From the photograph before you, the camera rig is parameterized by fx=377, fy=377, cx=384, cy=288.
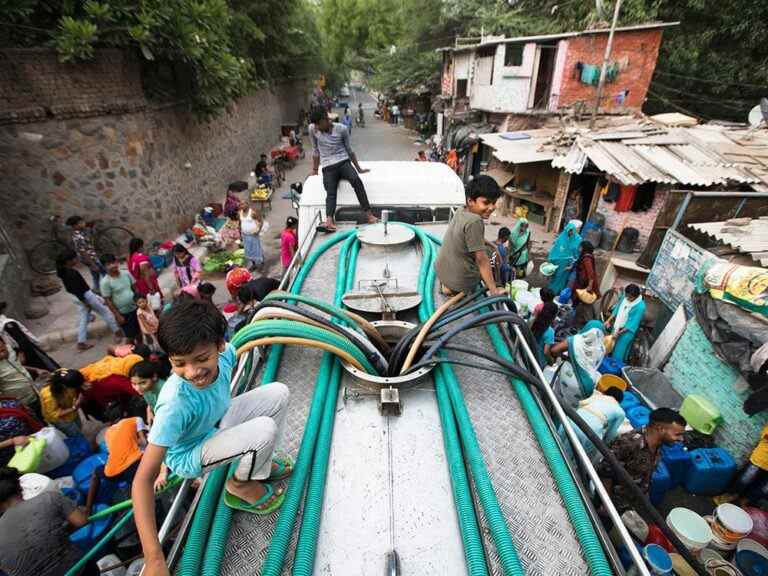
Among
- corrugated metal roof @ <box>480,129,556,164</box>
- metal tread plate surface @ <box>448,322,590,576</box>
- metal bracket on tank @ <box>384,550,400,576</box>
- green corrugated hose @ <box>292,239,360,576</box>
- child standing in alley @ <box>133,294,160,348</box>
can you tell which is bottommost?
child standing in alley @ <box>133,294,160,348</box>

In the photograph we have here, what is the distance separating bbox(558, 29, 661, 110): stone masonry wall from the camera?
13742 millimetres

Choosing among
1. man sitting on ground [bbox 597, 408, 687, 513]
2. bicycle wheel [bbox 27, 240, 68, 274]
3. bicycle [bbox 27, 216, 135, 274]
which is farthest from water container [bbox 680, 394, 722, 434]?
bicycle wheel [bbox 27, 240, 68, 274]

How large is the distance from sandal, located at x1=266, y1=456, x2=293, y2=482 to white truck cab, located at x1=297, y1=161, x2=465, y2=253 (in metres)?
4.04

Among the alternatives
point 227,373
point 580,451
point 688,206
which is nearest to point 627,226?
point 688,206

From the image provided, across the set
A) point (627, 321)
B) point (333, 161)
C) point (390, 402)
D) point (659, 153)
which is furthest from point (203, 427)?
point (659, 153)

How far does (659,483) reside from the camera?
13.1 ft

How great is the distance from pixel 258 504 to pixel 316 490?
27cm

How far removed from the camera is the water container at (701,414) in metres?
4.55

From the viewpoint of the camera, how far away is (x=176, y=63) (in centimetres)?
963

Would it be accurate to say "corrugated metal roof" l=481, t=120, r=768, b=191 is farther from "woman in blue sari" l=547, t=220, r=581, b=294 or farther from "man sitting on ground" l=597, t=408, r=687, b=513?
"man sitting on ground" l=597, t=408, r=687, b=513

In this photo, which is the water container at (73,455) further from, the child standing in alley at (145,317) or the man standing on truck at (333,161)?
the man standing on truck at (333,161)

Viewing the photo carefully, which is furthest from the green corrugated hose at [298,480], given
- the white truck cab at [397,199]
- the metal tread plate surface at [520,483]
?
the white truck cab at [397,199]

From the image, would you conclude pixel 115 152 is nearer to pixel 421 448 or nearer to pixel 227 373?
pixel 227 373

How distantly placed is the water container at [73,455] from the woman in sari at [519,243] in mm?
6886
